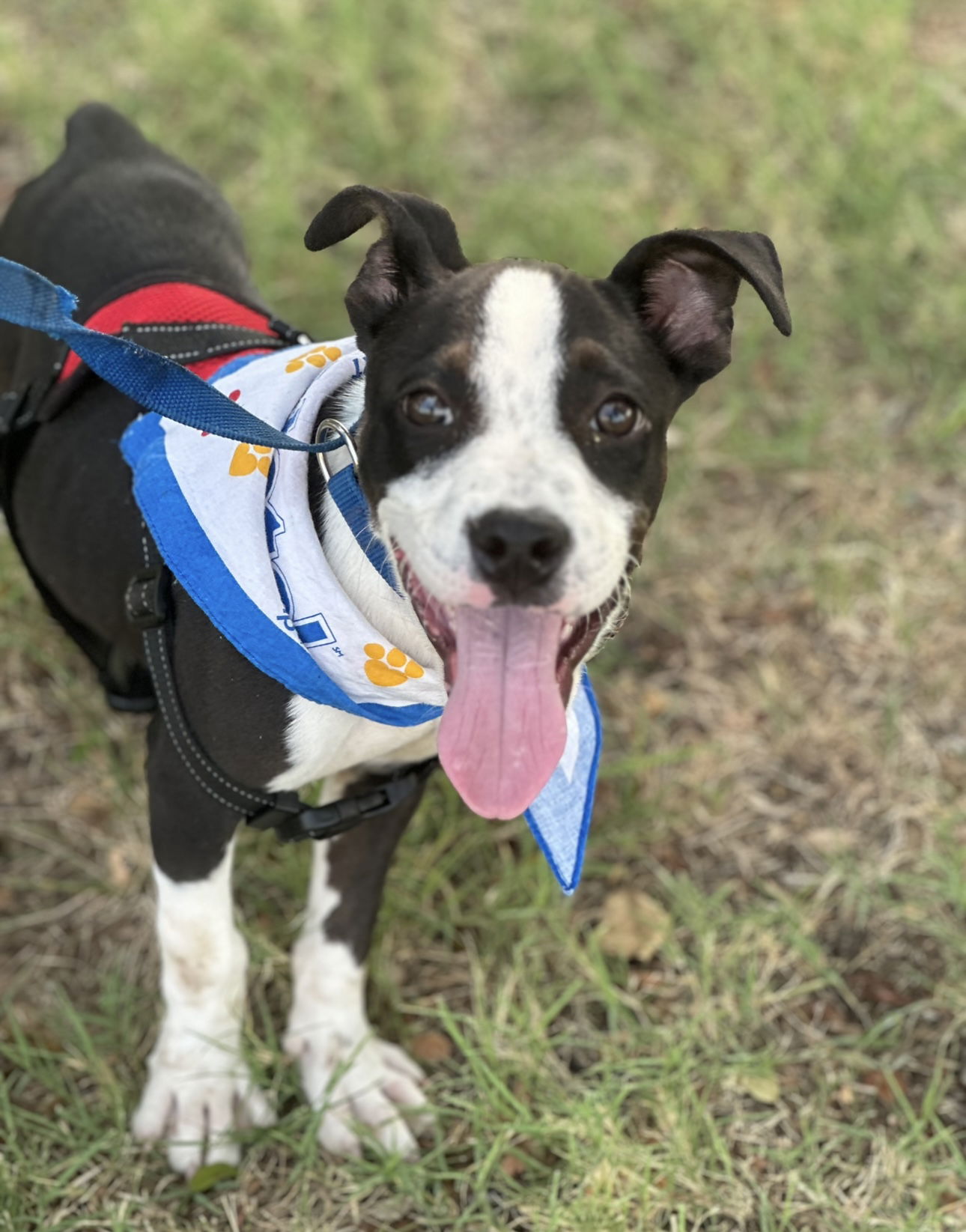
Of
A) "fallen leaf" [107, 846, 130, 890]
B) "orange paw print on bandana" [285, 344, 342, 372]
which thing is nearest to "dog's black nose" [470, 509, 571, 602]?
"orange paw print on bandana" [285, 344, 342, 372]

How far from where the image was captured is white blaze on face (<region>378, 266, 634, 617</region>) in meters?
2.07

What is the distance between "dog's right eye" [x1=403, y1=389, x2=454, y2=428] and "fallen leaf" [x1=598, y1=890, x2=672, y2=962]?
Answer: 4.97 feet

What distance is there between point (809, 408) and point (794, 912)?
2.00 meters

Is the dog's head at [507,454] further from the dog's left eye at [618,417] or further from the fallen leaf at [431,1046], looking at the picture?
the fallen leaf at [431,1046]

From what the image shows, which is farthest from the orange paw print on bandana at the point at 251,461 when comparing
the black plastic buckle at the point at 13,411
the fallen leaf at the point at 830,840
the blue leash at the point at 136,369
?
the fallen leaf at the point at 830,840

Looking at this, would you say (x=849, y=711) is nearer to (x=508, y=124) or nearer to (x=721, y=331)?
(x=721, y=331)

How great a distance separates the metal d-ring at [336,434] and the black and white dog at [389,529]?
0.04 m

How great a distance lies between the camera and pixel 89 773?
3539 millimetres

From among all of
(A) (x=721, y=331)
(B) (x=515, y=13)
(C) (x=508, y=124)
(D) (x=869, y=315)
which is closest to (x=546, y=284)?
(A) (x=721, y=331)

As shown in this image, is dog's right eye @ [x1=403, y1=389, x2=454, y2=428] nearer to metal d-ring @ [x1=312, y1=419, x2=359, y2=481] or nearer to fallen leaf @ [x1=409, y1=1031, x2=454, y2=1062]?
metal d-ring @ [x1=312, y1=419, x2=359, y2=481]

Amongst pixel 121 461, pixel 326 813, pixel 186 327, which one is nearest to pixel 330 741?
pixel 326 813

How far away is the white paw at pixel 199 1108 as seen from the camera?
110 inches

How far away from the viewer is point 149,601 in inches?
98.6

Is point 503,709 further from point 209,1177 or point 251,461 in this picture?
point 209,1177
